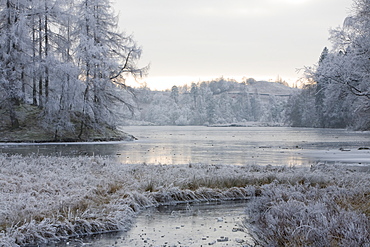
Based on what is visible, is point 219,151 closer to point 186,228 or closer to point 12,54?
point 186,228

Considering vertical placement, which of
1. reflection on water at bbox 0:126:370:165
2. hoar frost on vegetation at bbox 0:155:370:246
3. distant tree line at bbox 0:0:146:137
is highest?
distant tree line at bbox 0:0:146:137

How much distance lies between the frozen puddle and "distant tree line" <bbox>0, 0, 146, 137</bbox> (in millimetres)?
27647

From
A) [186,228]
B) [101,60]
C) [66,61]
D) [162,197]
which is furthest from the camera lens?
[101,60]

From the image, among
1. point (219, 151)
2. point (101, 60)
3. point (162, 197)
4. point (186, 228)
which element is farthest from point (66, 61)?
point (186, 228)

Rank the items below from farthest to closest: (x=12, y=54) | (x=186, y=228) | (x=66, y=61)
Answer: (x=66, y=61), (x=12, y=54), (x=186, y=228)

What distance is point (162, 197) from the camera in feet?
38.0

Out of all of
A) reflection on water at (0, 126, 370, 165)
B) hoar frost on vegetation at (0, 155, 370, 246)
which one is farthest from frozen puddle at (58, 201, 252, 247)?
reflection on water at (0, 126, 370, 165)

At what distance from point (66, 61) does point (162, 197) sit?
95.1 feet

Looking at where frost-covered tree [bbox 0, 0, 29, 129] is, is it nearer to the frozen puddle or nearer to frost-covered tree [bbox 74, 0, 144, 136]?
frost-covered tree [bbox 74, 0, 144, 136]

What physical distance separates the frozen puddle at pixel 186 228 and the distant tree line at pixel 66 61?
27.6 m

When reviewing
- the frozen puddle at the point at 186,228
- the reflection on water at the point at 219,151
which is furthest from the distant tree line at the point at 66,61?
the frozen puddle at the point at 186,228

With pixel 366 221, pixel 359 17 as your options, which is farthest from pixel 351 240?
pixel 359 17

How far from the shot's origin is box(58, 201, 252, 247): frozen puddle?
773 centimetres

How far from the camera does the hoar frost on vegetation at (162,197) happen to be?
7.12 metres
